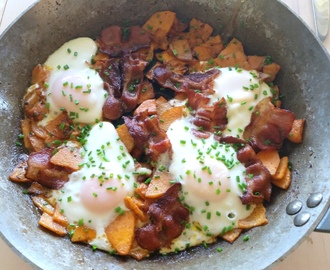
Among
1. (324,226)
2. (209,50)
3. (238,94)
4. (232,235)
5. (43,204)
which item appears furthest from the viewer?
(209,50)

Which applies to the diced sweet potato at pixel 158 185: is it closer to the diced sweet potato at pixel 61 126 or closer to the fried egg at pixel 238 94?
the fried egg at pixel 238 94

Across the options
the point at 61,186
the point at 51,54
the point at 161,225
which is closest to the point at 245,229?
the point at 161,225

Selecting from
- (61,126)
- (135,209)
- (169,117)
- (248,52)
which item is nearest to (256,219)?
(135,209)

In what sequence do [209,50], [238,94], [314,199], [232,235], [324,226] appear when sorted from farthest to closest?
[209,50]
[238,94]
[232,235]
[314,199]
[324,226]

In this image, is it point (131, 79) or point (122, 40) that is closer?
point (131, 79)

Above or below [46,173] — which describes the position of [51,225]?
below

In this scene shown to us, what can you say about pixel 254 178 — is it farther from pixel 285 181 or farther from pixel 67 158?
pixel 67 158

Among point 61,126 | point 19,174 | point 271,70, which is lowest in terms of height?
point 19,174
